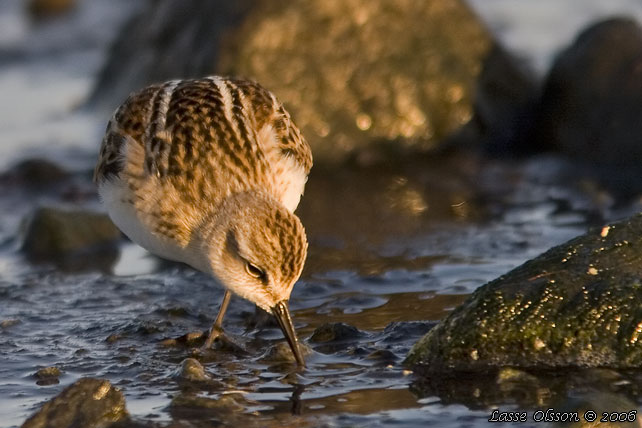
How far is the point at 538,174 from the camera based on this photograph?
1084 centimetres

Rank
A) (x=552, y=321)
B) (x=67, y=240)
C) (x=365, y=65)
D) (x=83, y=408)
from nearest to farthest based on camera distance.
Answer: (x=83, y=408)
(x=552, y=321)
(x=67, y=240)
(x=365, y=65)

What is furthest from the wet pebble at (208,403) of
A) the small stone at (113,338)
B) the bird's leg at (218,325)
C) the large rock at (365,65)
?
the large rock at (365,65)

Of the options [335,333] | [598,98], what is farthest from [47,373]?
[598,98]

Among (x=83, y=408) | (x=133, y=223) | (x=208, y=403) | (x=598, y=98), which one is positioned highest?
(x=598, y=98)

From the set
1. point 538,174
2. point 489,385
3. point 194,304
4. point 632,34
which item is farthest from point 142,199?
point 632,34

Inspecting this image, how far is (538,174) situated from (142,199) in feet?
15.9

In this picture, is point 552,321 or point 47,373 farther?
point 47,373

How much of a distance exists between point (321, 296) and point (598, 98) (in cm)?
414

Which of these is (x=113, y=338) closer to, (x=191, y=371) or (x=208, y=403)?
(x=191, y=371)

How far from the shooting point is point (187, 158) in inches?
277

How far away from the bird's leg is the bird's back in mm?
477

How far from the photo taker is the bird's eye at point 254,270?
6.66 metres

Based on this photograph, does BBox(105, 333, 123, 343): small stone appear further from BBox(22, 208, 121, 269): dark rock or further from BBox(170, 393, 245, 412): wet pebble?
BBox(22, 208, 121, 269): dark rock

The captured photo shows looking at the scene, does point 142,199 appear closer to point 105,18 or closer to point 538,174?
point 538,174
